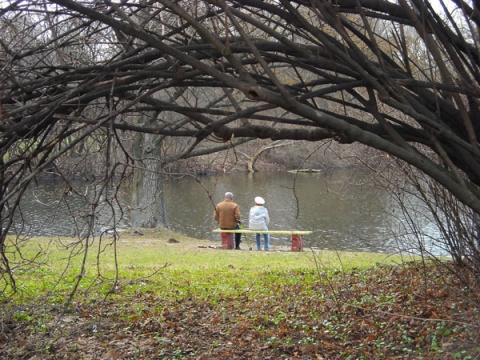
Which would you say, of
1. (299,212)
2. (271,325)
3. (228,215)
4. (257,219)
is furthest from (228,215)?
(271,325)

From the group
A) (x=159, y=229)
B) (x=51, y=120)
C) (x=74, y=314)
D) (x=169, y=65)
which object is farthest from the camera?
(x=159, y=229)

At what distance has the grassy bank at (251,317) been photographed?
6008 mm

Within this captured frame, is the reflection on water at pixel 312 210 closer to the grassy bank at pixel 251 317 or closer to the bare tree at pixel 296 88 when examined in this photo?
the grassy bank at pixel 251 317

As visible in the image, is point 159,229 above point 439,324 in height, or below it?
above

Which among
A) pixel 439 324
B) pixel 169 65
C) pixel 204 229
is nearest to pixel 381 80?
pixel 169 65

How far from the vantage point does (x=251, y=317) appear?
7.52 m

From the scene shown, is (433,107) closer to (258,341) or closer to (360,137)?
(360,137)

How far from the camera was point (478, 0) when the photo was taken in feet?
16.3

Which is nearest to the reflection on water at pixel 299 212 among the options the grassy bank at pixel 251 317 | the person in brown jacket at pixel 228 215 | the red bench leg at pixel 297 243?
the person in brown jacket at pixel 228 215

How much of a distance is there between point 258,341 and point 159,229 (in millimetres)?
15197

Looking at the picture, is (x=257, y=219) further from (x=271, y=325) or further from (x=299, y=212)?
(x=271, y=325)

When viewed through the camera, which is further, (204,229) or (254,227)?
(204,229)

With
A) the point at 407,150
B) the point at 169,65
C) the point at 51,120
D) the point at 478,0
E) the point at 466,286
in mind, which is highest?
the point at 478,0

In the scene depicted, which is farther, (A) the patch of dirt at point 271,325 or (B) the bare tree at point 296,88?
(A) the patch of dirt at point 271,325
